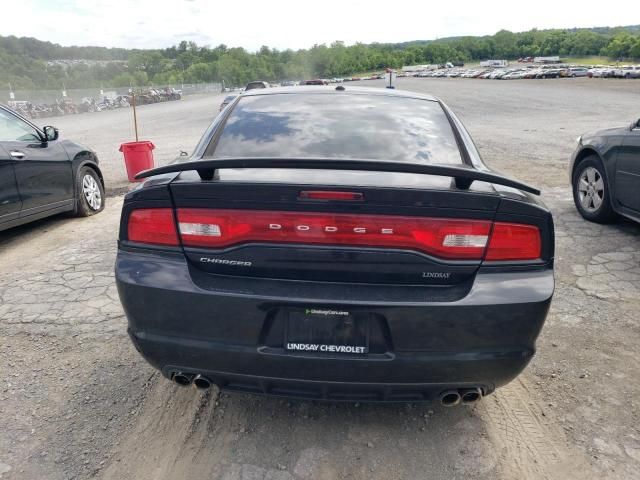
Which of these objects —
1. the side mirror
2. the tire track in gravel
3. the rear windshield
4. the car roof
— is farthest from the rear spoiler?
the side mirror

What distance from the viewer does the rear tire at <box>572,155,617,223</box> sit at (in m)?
5.67

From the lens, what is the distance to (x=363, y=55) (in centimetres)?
16925

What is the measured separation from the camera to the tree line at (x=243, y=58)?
3398 inches

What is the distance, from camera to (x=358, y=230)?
206 cm

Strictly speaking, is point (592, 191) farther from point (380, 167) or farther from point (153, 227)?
point (153, 227)

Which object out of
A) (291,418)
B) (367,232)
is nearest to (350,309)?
(367,232)

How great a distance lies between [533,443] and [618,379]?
915 millimetres

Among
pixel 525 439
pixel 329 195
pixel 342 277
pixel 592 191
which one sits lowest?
pixel 525 439

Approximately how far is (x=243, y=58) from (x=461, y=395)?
503 ft

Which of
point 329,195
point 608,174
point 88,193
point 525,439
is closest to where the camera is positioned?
point 329,195

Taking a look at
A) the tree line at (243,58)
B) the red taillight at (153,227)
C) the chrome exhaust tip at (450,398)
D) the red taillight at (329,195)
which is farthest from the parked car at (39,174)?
the tree line at (243,58)

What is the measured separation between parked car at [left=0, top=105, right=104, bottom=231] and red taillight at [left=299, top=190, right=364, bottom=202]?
4.55 m

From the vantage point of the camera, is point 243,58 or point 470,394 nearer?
point 470,394

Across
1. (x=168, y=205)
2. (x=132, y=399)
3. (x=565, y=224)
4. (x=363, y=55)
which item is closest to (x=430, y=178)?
(x=168, y=205)
